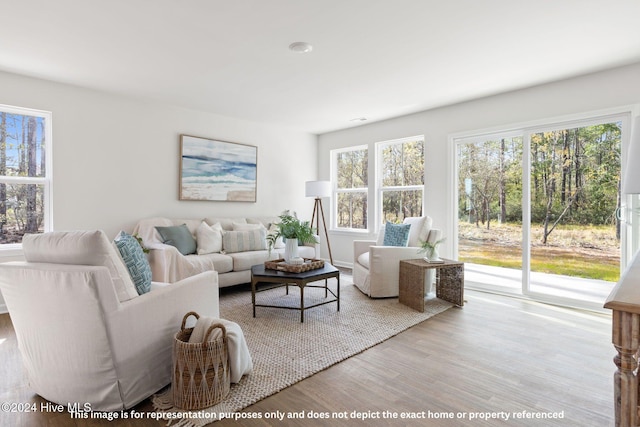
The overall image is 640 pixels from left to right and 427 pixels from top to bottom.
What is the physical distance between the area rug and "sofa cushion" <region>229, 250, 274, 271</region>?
1.15 ft

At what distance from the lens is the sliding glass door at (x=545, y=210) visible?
3.45 metres

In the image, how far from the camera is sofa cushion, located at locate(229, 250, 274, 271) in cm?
409

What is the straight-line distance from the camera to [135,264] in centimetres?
203

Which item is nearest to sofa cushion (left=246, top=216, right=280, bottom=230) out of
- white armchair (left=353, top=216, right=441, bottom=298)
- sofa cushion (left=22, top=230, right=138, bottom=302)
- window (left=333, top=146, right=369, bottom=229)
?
window (left=333, top=146, right=369, bottom=229)

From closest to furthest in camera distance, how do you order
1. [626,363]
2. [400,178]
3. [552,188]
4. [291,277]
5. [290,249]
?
[626,363] < [291,277] < [290,249] < [552,188] < [400,178]

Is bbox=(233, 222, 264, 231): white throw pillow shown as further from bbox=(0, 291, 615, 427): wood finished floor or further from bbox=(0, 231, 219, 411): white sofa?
bbox=(0, 231, 219, 411): white sofa

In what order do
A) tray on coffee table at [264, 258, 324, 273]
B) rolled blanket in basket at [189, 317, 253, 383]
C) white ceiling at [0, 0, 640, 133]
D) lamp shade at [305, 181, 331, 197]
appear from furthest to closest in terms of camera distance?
1. lamp shade at [305, 181, 331, 197]
2. tray on coffee table at [264, 258, 324, 273]
3. white ceiling at [0, 0, 640, 133]
4. rolled blanket in basket at [189, 317, 253, 383]

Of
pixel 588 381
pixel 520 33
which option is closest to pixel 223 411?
pixel 588 381

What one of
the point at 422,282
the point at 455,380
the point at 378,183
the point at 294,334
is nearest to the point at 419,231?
the point at 422,282

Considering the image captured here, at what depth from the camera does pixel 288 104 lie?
178 inches

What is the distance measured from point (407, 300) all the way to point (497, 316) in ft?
2.82

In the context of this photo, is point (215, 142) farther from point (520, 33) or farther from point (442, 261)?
point (520, 33)

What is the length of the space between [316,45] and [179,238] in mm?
2661

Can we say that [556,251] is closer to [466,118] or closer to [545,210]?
[545,210]
